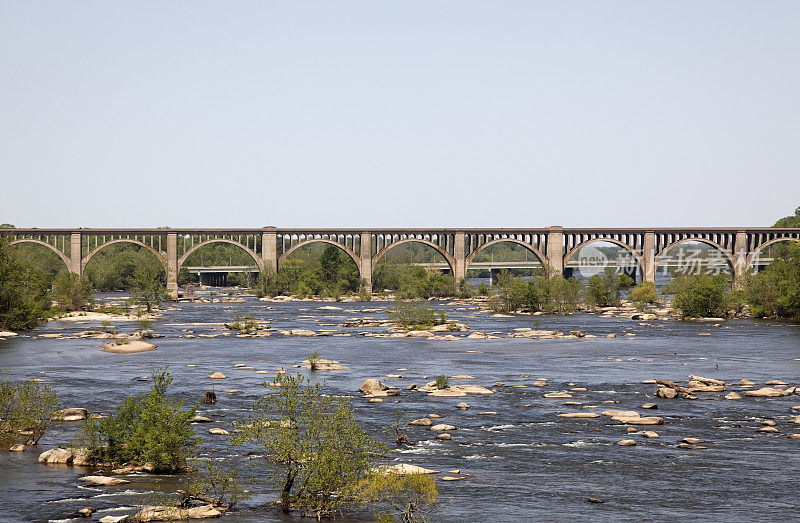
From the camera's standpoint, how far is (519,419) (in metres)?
30.1

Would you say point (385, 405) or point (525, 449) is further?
point (385, 405)

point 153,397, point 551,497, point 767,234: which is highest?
point 767,234

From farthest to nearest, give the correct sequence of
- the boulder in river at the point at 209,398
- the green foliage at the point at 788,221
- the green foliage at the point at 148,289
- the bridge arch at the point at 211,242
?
the green foliage at the point at 788,221 → the bridge arch at the point at 211,242 → the green foliage at the point at 148,289 → the boulder in river at the point at 209,398

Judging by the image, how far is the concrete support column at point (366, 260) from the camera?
126 meters

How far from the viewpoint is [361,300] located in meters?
120

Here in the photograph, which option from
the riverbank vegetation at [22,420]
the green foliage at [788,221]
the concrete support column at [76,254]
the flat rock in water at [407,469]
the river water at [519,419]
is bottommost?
the river water at [519,419]

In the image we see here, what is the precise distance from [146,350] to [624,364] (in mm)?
30824

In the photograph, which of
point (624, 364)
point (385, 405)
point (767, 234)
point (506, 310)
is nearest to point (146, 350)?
point (385, 405)

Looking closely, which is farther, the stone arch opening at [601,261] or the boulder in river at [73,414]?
the stone arch opening at [601,261]

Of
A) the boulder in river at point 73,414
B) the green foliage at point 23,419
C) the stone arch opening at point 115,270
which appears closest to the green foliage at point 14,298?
the boulder in river at point 73,414

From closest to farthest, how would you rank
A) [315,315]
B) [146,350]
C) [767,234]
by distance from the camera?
[146,350] < [315,315] < [767,234]

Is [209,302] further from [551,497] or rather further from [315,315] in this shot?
A: [551,497]

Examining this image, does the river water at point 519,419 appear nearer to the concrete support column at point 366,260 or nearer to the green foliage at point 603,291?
the green foliage at point 603,291

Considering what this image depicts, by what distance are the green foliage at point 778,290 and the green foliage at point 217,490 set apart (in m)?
65.6
